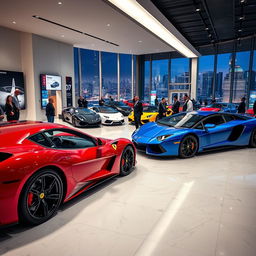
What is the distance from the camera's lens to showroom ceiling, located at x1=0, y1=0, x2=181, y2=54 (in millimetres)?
7773

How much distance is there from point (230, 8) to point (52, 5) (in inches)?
286

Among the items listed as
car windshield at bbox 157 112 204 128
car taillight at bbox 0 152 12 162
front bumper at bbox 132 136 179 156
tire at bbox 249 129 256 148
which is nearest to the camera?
car taillight at bbox 0 152 12 162

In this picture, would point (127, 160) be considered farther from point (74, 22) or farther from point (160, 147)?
point (74, 22)

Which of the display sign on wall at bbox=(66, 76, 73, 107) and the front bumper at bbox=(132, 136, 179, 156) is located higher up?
the display sign on wall at bbox=(66, 76, 73, 107)

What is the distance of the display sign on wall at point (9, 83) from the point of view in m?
10.7

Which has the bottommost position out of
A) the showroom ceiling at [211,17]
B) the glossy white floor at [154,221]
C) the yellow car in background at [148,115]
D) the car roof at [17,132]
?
the glossy white floor at [154,221]

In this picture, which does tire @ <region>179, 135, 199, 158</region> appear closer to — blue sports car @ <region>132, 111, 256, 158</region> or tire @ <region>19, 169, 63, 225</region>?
blue sports car @ <region>132, 111, 256, 158</region>

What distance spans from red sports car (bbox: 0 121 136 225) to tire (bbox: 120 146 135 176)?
486mm

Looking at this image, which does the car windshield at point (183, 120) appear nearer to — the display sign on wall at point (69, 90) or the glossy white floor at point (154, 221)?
the glossy white floor at point (154, 221)

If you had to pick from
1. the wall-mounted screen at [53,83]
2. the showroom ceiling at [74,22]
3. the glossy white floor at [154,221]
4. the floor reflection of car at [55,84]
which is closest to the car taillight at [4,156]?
the glossy white floor at [154,221]

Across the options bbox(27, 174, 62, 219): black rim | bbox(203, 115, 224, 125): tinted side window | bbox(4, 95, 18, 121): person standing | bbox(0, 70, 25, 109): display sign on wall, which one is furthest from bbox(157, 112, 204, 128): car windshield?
bbox(0, 70, 25, 109): display sign on wall

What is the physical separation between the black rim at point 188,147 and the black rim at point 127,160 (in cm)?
139

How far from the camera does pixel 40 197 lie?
233 centimetres

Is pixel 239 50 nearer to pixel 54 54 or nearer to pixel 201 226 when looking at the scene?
pixel 54 54
